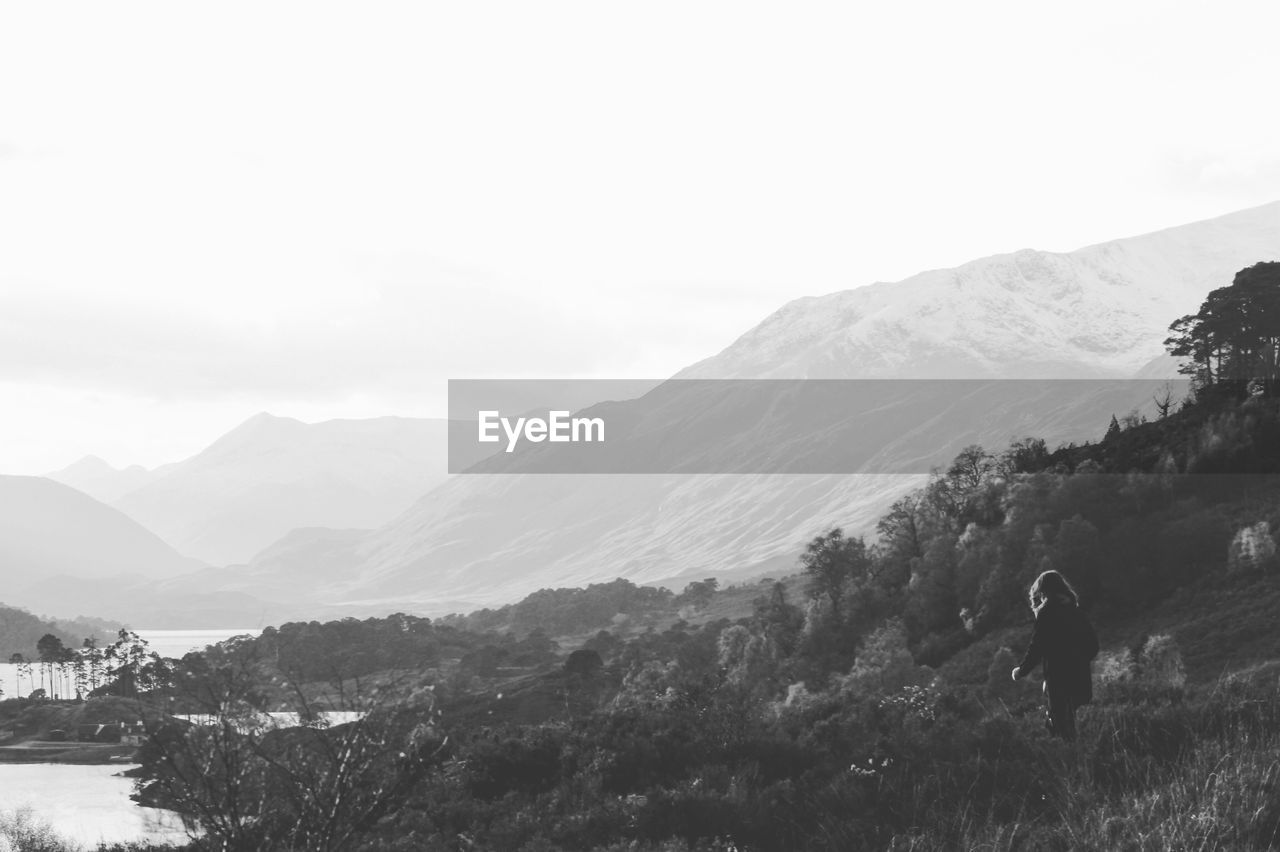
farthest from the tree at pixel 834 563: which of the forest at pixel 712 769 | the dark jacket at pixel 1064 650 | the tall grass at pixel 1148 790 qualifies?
the tall grass at pixel 1148 790

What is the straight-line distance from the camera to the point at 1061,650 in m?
23.4

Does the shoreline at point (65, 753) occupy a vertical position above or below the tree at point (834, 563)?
below

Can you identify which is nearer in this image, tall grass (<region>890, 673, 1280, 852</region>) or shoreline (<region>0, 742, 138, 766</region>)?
tall grass (<region>890, 673, 1280, 852</region>)

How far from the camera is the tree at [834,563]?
134 m

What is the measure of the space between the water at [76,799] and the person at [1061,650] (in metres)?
75.1

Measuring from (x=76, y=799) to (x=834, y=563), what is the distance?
83.2 metres

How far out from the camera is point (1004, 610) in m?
102

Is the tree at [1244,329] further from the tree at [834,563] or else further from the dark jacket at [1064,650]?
the dark jacket at [1064,650]

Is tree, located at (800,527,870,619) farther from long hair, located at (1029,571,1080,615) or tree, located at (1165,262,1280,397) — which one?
long hair, located at (1029,571,1080,615)

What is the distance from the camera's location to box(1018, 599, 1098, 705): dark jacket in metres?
23.2

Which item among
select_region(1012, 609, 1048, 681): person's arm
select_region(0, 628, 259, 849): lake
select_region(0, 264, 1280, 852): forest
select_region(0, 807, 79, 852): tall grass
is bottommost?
select_region(0, 628, 259, 849): lake

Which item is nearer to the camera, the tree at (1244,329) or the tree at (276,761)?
the tree at (276,761)

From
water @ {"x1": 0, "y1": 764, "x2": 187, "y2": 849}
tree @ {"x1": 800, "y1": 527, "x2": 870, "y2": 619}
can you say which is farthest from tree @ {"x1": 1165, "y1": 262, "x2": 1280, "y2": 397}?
water @ {"x1": 0, "y1": 764, "x2": 187, "y2": 849}

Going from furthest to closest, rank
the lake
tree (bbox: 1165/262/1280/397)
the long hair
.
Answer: tree (bbox: 1165/262/1280/397) → the lake → the long hair
